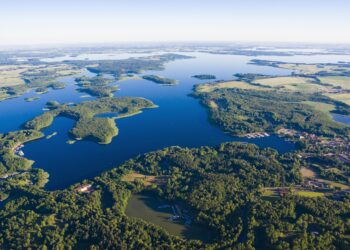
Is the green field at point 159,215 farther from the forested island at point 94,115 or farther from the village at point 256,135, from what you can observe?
the village at point 256,135

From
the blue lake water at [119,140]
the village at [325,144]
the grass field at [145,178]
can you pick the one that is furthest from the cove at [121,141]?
the grass field at [145,178]

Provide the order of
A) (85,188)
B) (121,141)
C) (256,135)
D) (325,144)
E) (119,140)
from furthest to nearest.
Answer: (256,135), (119,140), (121,141), (325,144), (85,188)

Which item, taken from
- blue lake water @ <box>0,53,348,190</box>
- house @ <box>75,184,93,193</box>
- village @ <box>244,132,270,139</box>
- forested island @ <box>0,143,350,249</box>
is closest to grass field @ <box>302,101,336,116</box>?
village @ <box>244,132,270,139</box>

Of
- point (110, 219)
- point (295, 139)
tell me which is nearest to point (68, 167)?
point (110, 219)

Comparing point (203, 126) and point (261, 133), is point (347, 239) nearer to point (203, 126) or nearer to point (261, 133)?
point (261, 133)

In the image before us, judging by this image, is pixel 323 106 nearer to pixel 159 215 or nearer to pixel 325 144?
pixel 325 144

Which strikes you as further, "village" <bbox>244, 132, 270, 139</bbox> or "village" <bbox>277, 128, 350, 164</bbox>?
"village" <bbox>244, 132, 270, 139</bbox>

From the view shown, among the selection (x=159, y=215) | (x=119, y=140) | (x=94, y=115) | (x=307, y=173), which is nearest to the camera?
(x=159, y=215)

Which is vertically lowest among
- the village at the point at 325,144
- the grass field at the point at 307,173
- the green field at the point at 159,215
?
the green field at the point at 159,215

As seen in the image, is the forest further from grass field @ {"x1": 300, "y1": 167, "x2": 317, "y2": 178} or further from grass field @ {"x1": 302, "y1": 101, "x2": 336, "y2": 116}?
grass field @ {"x1": 300, "y1": 167, "x2": 317, "y2": 178}

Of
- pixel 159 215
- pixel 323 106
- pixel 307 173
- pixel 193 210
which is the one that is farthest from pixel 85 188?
pixel 323 106

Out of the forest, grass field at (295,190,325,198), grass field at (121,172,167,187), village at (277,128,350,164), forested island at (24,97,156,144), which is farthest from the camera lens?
A: the forest
